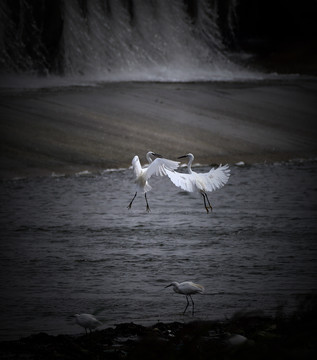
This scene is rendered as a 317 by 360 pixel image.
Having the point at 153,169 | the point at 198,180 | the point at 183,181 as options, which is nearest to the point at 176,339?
the point at 153,169

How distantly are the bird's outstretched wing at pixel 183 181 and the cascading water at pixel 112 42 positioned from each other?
11.4 metres

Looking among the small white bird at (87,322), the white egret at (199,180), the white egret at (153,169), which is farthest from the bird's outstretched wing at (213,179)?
the small white bird at (87,322)

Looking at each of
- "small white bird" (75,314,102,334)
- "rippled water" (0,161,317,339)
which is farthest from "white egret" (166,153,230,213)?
"small white bird" (75,314,102,334)

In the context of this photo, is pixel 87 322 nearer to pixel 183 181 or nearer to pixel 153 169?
pixel 153 169

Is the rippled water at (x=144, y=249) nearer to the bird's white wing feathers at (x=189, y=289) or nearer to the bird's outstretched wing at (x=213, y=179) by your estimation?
the bird's white wing feathers at (x=189, y=289)

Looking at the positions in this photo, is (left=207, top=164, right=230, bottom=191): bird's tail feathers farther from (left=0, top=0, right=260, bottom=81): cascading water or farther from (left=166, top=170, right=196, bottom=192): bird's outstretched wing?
(left=0, top=0, right=260, bottom=81): cascading water

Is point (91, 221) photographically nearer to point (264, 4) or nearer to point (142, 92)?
point (142, 92)

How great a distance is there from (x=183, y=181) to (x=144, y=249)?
40.2 inches

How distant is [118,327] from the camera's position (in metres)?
5.67

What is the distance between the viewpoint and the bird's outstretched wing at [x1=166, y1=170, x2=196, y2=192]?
29.6 ft

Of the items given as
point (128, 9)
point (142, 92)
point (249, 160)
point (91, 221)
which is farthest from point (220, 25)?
point (91, 221)

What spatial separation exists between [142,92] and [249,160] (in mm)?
3936

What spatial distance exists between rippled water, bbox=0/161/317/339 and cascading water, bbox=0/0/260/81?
7.91 metres

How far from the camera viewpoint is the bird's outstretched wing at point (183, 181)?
29.6ft
